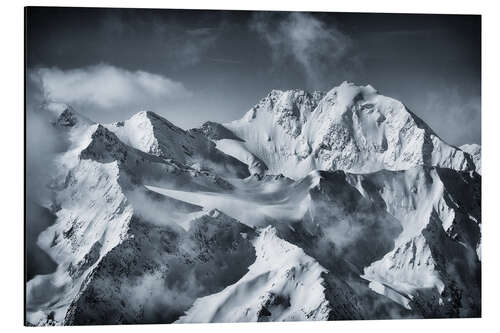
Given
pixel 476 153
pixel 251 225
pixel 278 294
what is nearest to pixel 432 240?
pixel 251 225

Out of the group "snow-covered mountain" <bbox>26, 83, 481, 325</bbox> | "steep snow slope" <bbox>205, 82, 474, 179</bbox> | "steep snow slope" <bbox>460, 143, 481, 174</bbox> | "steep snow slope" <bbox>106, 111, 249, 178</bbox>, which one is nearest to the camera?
"snow-covered mountain" <bbox>26, 83, 481, 325</bbox>

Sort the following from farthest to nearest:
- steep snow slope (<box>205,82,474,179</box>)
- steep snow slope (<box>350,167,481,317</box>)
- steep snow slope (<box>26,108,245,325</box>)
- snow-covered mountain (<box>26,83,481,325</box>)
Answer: steep snow slope (<box>205,82,474,179</box>) < steep snow slope (<box>350,167,481,317</box>) < snow-covered mountain (<box>26,83,481,325</box>) < steep snow slope (<box>26,108,245,325</box>)

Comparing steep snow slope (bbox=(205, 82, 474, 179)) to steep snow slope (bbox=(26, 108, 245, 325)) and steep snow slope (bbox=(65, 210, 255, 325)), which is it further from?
steep snow slope (bbox=(65, 210, 255, 325))

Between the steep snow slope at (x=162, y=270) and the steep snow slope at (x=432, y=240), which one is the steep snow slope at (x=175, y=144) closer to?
the steep snow slope at (x=162, y=270)

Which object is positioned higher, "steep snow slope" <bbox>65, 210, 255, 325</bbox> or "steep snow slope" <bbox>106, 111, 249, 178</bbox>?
"steep snow slope" <bbox>106, 111, 249, 178</bbox>

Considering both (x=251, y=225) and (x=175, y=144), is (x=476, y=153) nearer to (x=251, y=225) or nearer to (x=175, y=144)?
(x=251, y=225)

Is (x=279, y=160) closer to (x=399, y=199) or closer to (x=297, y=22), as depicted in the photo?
(x=399, y=199)

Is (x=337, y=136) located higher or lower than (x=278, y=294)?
higher

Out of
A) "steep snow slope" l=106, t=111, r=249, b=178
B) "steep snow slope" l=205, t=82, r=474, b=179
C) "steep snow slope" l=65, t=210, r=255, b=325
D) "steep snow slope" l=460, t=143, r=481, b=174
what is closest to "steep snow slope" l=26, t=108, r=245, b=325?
"steep snow slope" l=106, t=111, r=249, b=178

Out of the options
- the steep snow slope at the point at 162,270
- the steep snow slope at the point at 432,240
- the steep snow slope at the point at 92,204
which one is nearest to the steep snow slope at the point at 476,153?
the steep snow slope at the point at 432,240
